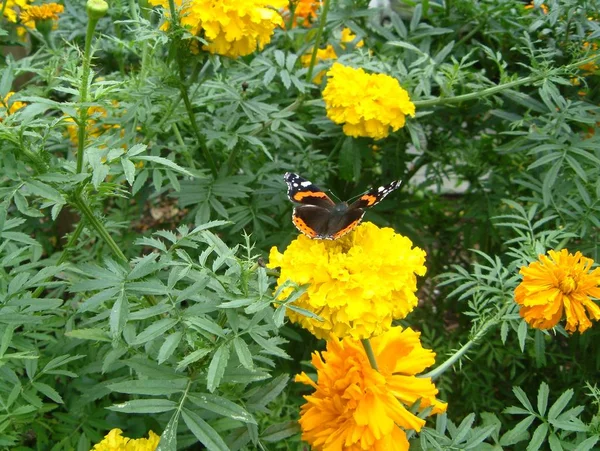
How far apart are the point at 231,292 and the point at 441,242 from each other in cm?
188

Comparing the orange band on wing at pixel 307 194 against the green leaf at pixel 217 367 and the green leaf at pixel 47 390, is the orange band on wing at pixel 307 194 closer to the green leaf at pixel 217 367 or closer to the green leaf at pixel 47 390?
the green leaf at pixel 217 367

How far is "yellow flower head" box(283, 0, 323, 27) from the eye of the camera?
271 centimetres

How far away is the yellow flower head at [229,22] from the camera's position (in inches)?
68.0

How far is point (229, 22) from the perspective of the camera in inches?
69.1

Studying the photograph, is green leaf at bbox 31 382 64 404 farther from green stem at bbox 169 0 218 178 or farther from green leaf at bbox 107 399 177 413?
green stem at bbox 169 0 218 178

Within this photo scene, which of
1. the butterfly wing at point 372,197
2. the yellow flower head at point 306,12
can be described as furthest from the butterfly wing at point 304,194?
the yellow flower head at point 306,12

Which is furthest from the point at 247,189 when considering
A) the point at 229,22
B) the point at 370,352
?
the point at 370,352

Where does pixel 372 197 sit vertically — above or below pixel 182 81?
above

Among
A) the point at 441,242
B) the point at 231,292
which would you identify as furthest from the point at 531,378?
the point at 231,292

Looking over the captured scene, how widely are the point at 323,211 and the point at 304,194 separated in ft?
0.55

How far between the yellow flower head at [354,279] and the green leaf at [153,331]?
206 millimetres

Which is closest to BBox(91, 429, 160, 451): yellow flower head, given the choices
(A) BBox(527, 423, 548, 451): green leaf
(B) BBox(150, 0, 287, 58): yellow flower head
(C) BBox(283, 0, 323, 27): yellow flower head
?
(A) BBox(527, 423, 548, 451): green leaf

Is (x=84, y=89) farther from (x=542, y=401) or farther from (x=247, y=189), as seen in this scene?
(x=542, y=401)

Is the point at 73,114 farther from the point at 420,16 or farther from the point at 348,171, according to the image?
the point at 420,16
